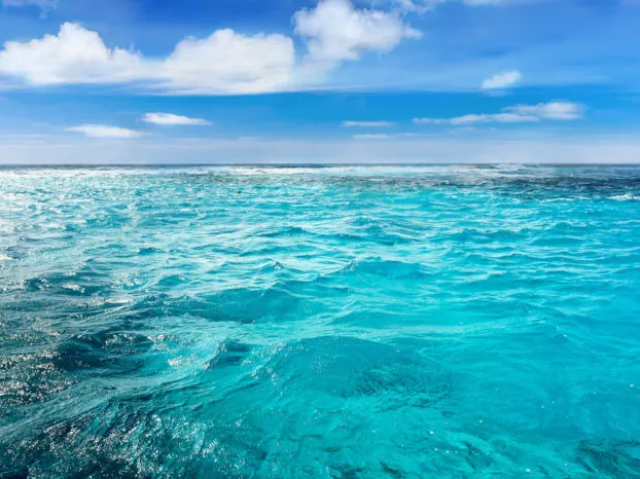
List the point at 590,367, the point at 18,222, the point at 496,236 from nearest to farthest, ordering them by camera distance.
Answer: the point at 590,367 → the point at 496,236 → the point at 18,222

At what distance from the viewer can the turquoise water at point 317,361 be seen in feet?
12.6

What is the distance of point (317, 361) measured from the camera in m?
5.59

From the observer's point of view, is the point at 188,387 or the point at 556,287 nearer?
the point at 188,387

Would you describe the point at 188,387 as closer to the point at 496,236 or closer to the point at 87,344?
the point at 87,344

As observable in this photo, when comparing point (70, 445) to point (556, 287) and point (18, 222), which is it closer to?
point (556, 287)

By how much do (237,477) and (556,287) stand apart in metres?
8.19

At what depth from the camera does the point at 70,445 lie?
146 inches

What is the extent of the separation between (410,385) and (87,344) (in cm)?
448

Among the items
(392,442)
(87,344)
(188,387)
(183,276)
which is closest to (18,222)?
(183,276)

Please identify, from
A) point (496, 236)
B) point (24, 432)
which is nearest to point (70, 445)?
point (24, 432)

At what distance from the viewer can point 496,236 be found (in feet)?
→ 48.3

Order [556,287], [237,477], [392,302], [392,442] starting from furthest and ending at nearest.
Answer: [556,287]
[392,302]
[392,442]
[237,477]

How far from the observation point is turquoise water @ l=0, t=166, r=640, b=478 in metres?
3.83

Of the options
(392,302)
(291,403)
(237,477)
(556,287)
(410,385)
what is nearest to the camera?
(237,477)
